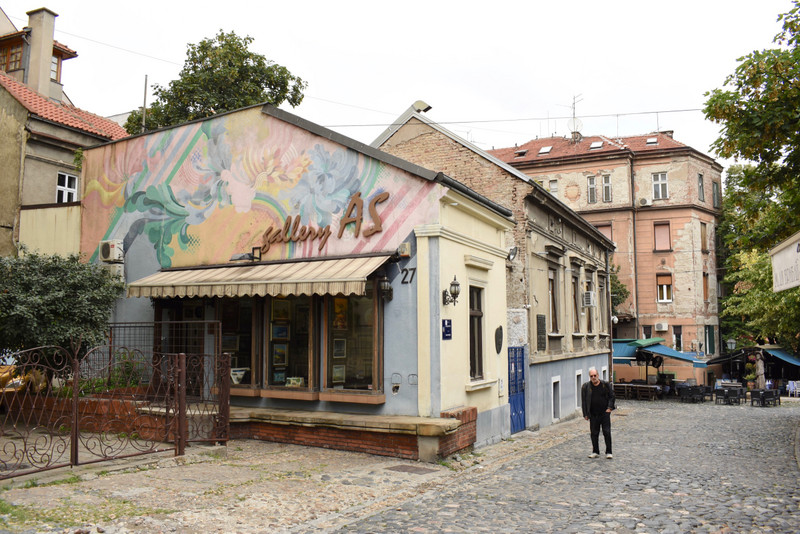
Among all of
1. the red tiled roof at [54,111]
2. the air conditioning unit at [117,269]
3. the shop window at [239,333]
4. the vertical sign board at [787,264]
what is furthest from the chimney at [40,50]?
the vertical sign board at [787,264]

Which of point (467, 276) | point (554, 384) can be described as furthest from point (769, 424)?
point (467, 276)

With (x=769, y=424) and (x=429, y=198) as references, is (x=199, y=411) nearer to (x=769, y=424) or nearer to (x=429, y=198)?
(x=429, y=198)

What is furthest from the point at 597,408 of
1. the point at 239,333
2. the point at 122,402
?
the point at 122,402

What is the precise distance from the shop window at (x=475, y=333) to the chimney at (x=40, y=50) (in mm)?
18870

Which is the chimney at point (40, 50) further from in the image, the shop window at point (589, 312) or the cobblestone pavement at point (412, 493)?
the shop window at point (589, 312)

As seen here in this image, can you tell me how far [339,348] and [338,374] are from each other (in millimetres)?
486

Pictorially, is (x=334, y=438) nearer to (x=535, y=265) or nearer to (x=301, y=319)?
(x=301, y=319)

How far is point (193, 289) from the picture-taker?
12188 mm

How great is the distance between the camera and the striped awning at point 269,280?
35.2 ft

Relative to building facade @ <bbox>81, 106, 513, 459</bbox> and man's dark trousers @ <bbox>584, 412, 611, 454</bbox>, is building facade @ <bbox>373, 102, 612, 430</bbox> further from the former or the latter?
man's dark trousers @ <bbox>584, 412, 611, 454</bbox>

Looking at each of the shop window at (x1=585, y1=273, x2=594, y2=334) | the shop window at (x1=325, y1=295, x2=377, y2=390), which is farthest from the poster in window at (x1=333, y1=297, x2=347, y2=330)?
the shop window at (x1=585, y1=273, x2=594, y2=334)

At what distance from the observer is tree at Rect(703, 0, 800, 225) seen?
37.9ft

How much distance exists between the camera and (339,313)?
39.6 ft

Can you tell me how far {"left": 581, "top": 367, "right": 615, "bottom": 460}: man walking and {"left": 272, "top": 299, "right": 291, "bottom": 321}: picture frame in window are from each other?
19.6 feet
